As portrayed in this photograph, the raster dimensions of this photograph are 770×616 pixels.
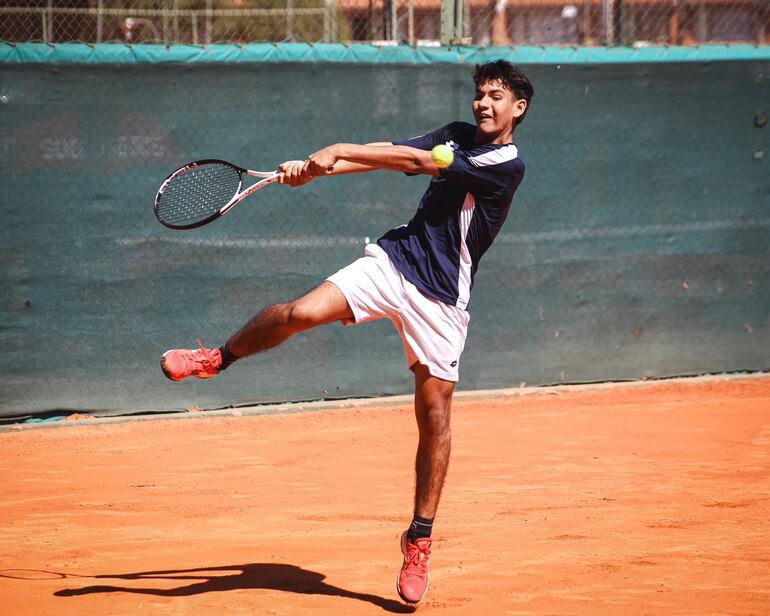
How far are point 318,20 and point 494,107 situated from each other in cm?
1528


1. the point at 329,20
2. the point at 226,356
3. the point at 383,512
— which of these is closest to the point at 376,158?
the point at 226,356

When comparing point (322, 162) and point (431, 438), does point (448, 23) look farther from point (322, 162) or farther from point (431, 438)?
point (431, 438)

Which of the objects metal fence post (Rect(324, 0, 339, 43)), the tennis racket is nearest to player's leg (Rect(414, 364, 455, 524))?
the tennis racket

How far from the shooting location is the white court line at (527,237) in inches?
286

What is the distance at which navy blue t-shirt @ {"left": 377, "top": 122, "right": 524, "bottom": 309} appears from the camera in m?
4.18

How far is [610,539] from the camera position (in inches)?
194

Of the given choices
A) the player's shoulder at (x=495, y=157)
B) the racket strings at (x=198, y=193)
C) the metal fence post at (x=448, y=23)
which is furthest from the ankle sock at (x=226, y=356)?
the metal fence post at (x=448, y=23)

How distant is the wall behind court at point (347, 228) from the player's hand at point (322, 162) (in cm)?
340

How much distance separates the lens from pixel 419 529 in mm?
4195

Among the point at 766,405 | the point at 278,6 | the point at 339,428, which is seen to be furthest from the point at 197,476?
the point at 278,6

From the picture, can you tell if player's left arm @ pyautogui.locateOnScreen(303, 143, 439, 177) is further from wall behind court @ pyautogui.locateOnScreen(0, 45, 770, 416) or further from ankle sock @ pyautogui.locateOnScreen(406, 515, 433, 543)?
wall behind court @ pyautogui.locateOnScreen(0, 45, 770, 416)

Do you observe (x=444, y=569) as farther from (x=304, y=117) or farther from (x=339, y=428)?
(x=304, y=117)

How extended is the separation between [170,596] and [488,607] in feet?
4.04

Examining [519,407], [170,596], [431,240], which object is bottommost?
[519,407]
